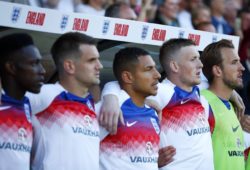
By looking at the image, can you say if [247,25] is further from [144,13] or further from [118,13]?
[118,13]

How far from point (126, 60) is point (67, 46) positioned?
25.3 inches

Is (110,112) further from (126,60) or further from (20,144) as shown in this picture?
(20,144)

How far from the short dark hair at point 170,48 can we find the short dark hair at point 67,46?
3.42ft

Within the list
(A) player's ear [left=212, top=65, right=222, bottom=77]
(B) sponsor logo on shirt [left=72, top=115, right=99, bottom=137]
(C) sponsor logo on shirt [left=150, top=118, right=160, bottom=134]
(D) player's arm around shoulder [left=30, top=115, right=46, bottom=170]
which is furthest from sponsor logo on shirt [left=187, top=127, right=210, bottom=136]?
(D) player's arm around shoulder [left=30, top=115, right=46, bottom=170]

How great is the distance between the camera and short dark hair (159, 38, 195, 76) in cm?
669

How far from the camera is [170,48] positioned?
6.69 metres

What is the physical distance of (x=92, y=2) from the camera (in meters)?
9.69

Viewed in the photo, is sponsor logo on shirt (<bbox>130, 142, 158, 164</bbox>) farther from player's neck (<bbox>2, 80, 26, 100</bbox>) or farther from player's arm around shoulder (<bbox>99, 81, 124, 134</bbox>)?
player's neck (<bbox>2, 80, 26, 100</bbox>)

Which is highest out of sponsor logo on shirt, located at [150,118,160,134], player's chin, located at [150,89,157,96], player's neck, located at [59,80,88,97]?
player's neck, located at [59,80,88,97]

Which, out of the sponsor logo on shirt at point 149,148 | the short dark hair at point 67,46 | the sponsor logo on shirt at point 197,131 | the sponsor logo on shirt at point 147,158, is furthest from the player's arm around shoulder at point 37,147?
the sponsor logo on shirt at point 197,131

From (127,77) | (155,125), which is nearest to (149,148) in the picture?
(155,125)

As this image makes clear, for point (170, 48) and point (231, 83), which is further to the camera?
point (231, 83)

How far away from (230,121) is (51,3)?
10.2 ft

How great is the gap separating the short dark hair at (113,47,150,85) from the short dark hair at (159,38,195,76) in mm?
407
